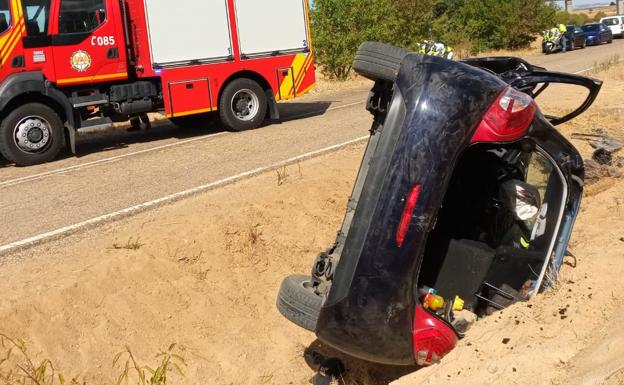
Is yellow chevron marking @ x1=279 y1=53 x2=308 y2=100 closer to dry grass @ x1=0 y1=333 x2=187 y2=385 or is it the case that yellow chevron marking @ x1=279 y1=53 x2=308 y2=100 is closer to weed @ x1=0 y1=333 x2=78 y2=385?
dry grass @ x1=0 y1=333 x2=187 y2=385

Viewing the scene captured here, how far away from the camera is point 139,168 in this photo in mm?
9352

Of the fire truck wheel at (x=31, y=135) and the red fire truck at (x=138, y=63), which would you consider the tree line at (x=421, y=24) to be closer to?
the red fire truck at (x=138, y=63)

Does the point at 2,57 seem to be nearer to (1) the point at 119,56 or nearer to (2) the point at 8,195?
(1) the point at 119,56

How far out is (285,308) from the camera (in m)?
3.84

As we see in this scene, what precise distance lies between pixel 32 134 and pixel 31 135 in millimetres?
26

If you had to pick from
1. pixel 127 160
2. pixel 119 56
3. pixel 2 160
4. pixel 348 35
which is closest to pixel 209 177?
pixel 127 160

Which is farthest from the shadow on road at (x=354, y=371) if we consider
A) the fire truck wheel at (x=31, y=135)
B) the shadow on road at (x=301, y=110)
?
the shadow on road at (x=301, y=110)

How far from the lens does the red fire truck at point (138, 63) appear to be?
10328 mm

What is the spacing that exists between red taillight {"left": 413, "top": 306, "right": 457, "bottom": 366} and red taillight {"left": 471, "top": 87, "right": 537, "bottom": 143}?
103 cm

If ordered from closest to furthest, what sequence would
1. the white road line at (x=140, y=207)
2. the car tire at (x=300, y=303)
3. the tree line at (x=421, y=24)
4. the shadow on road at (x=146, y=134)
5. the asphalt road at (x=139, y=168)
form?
1. the car tire at (x=300, y=303)
2. the white road line at (x=140, y=207)
3. the asphalt road at (x=139, y=168)
4. the shadow on road at (x=146, y=134)
5. the tree line at (x=421, y=24)

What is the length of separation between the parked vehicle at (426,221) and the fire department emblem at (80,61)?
8.32 m

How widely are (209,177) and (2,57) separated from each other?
451 cm

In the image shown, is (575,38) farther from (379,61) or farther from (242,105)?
(379,61)

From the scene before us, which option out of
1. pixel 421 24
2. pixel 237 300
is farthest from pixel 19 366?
pixel 421 24
